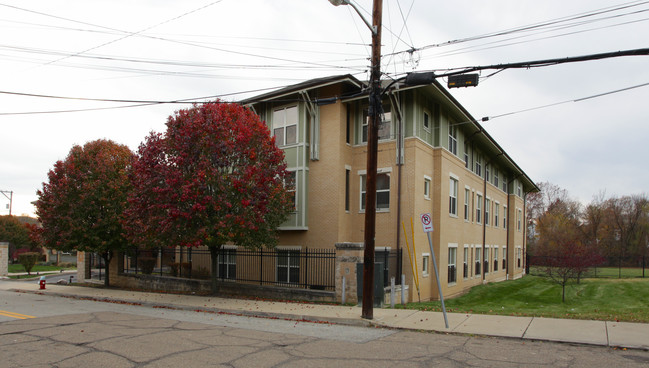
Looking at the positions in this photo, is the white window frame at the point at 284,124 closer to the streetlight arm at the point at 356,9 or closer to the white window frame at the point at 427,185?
the white window frame at the point at 427,185

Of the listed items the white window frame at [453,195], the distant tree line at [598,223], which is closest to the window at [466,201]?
the white window frame at [453,195]

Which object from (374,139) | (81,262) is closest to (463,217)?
(374,139)

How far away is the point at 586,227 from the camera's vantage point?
7900 centimetres

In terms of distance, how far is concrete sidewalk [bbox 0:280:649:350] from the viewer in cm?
973

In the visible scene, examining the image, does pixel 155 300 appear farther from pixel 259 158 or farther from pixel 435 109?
pixel 435 109

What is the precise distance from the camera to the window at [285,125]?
2177 centimetres

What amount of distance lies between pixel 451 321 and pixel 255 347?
18.0 ft

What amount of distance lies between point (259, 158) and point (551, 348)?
11.8m

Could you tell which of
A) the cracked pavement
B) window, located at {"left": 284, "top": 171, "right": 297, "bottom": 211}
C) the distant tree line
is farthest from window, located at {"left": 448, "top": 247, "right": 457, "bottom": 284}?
the distant tree line

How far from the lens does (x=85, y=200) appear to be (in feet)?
70.5

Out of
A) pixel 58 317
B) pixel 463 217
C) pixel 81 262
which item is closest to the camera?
pixel 58 317

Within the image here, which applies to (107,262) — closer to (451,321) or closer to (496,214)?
(451,321)

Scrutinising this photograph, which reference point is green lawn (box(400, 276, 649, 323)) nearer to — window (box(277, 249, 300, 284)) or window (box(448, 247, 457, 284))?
window (box(448, 247, 457, 284))

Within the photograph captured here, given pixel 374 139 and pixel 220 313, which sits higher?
pixel 374 139
